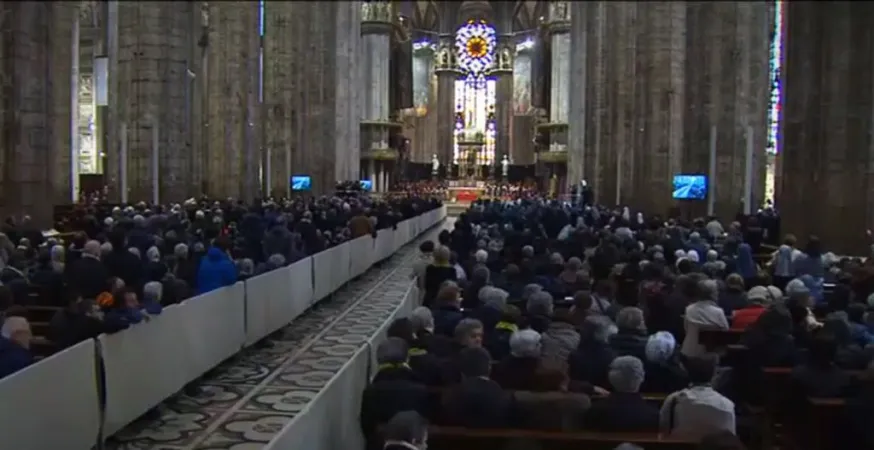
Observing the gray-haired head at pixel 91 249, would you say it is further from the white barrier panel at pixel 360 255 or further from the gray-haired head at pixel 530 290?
the white barrier panel at pixel 360 255

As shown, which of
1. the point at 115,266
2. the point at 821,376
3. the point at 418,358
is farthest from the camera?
the point at 115,266

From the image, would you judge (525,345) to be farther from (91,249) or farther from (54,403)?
(91,249)

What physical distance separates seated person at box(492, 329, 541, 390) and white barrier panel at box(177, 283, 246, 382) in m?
3.47

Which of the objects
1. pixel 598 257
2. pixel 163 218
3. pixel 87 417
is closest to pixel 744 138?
pixel 598 257

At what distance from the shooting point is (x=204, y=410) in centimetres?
879

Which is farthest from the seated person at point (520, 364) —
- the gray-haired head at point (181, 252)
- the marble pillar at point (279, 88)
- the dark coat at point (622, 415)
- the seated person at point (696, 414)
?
the marble pillar at point (279, 88)

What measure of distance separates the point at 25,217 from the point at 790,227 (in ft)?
41.0

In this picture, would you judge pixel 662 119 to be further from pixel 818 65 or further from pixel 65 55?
pixel 65 55

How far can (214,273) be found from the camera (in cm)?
1062

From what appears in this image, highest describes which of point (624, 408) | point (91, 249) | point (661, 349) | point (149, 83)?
point (149, 83)

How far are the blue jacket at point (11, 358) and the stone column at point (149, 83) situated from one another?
49.5 ft

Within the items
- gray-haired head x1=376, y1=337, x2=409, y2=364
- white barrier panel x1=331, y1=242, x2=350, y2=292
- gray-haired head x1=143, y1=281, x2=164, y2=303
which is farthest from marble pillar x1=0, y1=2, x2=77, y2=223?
gray-haired head x1=376, y1=337, x2=409, y2=364

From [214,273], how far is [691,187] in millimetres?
13337

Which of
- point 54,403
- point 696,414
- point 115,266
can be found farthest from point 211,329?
point 696,414
